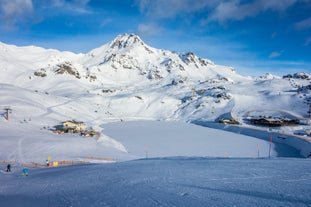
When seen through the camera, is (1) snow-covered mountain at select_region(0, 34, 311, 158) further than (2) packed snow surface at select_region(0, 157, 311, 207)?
Yes

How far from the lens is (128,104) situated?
118188 mm

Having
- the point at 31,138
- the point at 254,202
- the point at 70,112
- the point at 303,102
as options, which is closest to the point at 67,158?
the point at 31,138

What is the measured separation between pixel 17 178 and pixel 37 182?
308cm

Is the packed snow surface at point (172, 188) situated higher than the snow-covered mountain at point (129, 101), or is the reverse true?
the snow-covered mountain at point (129, 101)

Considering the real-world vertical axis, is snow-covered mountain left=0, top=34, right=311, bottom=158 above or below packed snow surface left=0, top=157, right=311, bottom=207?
above

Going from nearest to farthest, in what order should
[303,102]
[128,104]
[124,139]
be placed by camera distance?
[124,139], [303,102], [128,104]

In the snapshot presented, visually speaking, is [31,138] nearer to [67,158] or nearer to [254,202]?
[67,158]

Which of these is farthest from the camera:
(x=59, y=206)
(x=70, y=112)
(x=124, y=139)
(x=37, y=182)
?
(x=70, y=112)

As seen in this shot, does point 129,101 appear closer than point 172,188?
No

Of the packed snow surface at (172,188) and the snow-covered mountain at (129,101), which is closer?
the packed snow surface at (172,188)

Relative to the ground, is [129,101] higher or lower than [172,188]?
higher

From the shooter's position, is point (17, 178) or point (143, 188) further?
point (17, 178)

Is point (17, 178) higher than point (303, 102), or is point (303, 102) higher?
point (303, 102)

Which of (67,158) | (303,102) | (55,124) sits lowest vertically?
(67,158)
